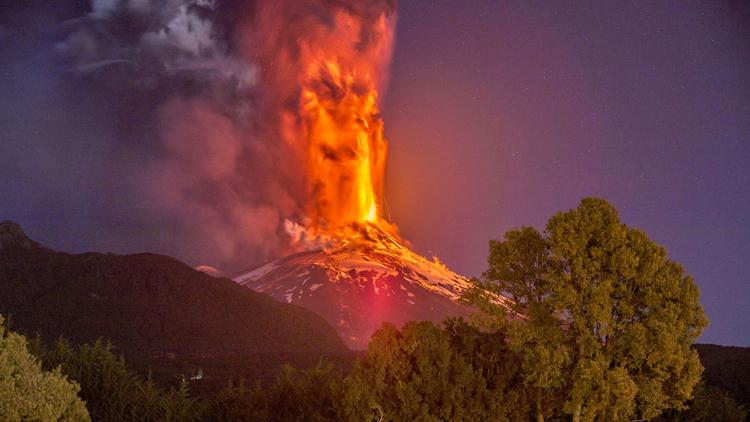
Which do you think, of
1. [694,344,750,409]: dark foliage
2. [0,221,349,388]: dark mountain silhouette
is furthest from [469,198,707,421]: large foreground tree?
[0,221,349,388]: dark mountain silhouette

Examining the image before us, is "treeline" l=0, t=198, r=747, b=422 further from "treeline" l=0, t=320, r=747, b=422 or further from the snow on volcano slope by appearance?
the snow on volcano slope

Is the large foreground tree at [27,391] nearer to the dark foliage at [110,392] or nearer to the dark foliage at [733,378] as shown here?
the dark foliage at [110,392]

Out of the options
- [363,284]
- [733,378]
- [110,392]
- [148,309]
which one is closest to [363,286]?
[363,284]

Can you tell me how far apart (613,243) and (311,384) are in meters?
13.2

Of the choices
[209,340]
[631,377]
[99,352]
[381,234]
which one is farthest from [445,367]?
[381,234]

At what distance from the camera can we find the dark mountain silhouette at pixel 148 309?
302 feet

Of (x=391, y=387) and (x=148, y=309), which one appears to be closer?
(x=391, y=387)

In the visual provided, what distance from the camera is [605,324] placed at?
20.5m

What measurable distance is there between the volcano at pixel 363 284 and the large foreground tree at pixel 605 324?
126m

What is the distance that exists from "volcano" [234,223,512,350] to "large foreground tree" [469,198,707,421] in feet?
415

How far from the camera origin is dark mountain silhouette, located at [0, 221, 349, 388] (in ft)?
302

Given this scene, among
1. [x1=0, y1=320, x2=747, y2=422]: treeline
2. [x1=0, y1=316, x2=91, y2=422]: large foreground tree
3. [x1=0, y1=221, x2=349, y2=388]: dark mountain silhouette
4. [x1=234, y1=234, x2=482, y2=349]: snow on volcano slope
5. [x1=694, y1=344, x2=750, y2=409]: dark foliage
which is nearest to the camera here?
[x1=0, y1=316, x2=91, y2=422]: large foreground tree

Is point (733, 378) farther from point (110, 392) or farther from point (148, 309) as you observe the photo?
point (148, 309)

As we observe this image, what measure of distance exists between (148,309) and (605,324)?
95.5 meters
